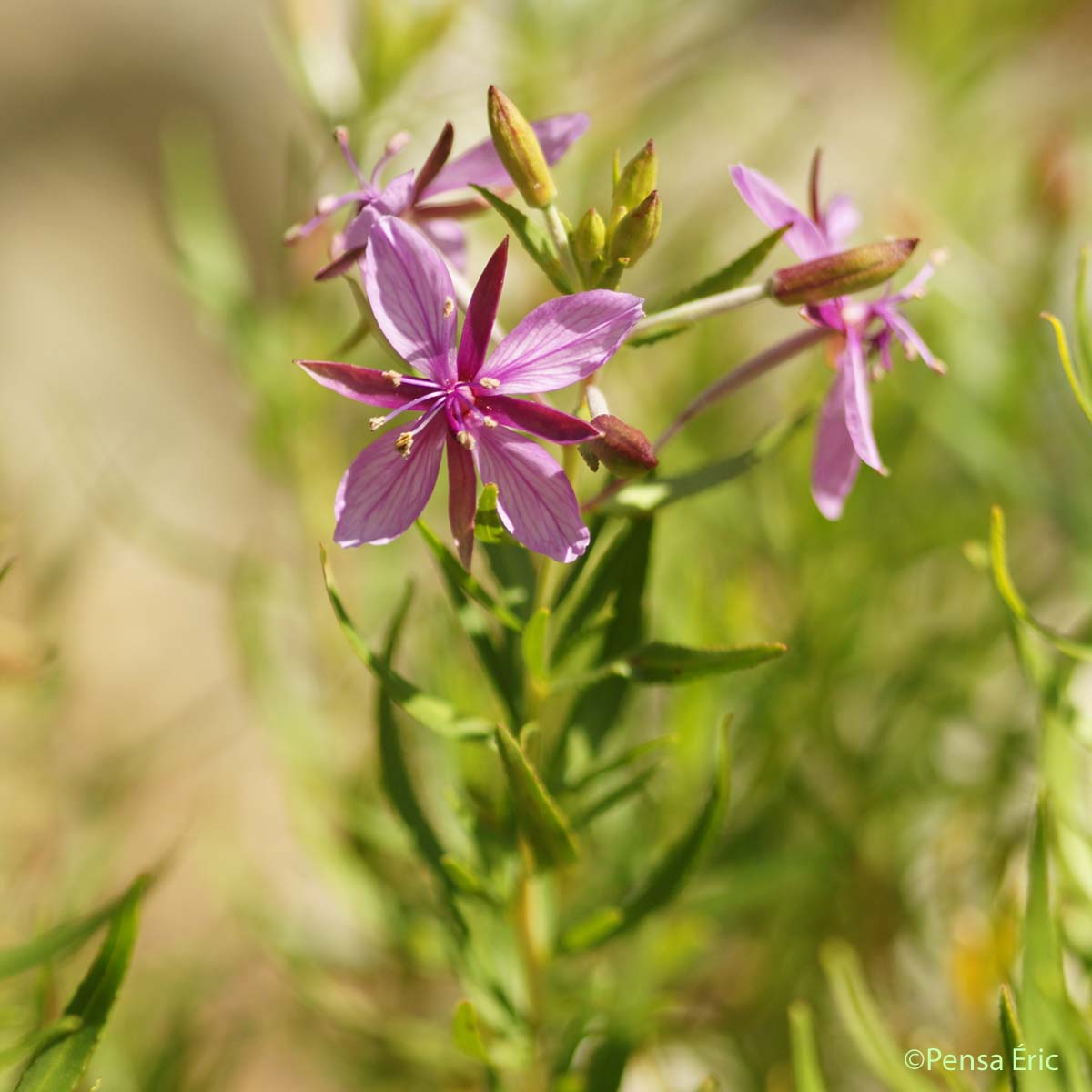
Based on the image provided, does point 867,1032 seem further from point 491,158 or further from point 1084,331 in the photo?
point 491,158

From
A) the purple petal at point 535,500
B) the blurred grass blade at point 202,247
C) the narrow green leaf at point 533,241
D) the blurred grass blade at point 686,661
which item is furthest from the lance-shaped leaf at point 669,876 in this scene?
the blurred grass blade at point 202,247

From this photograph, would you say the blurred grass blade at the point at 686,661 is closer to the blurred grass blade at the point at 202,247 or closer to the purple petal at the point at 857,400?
the purple petal at the point at 857,400

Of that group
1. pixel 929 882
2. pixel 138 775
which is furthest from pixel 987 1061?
pixel 138 775

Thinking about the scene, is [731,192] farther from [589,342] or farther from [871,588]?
[589,342]

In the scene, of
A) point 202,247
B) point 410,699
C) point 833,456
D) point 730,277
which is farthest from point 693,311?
point 202,247

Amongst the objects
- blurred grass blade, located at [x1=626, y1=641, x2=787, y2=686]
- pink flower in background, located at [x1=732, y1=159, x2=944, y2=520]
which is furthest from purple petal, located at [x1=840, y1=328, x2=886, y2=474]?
blurred grass blade, located at [x1=626, y1=641, x2=787, y2=686]

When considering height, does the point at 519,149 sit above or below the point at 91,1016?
above
